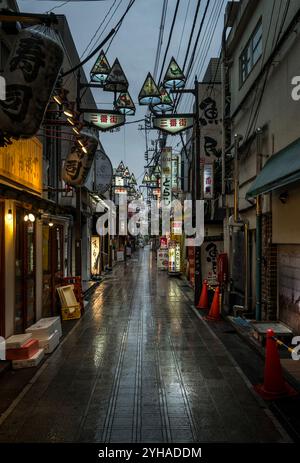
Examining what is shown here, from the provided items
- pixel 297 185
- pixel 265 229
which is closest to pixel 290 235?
pixel 297 185

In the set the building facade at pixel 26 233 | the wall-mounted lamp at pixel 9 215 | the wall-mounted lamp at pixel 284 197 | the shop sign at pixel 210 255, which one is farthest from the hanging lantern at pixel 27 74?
the shop sign at pixel 210 255

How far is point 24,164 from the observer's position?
36.3ft

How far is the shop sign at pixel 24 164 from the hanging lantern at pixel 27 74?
210 centimetres

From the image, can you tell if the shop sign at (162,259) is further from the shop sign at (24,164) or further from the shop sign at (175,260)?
the shop sign at (24,164)

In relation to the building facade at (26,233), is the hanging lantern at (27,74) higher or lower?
higher

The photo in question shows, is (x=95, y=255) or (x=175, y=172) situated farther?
(x=175, y=172)

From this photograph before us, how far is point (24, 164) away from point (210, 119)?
9.28 meters

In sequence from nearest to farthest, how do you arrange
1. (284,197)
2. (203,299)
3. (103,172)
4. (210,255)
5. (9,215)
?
(9,215), (284,197), (203,299), (210,255), (103,172)

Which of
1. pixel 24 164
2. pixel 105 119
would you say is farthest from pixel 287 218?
pixel 105 119

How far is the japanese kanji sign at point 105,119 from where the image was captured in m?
14.6

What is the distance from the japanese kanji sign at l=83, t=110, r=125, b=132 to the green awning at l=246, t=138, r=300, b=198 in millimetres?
6244

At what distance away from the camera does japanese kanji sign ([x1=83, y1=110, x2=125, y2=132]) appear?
575 inches

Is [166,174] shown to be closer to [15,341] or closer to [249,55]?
[249,55]

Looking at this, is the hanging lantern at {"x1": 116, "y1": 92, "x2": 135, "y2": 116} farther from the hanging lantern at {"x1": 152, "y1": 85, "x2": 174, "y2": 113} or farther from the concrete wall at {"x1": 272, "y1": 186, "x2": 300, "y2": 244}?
the concrete wall at {"x1": 272, "y1": 186, "x2": 300, "y2": 244}
